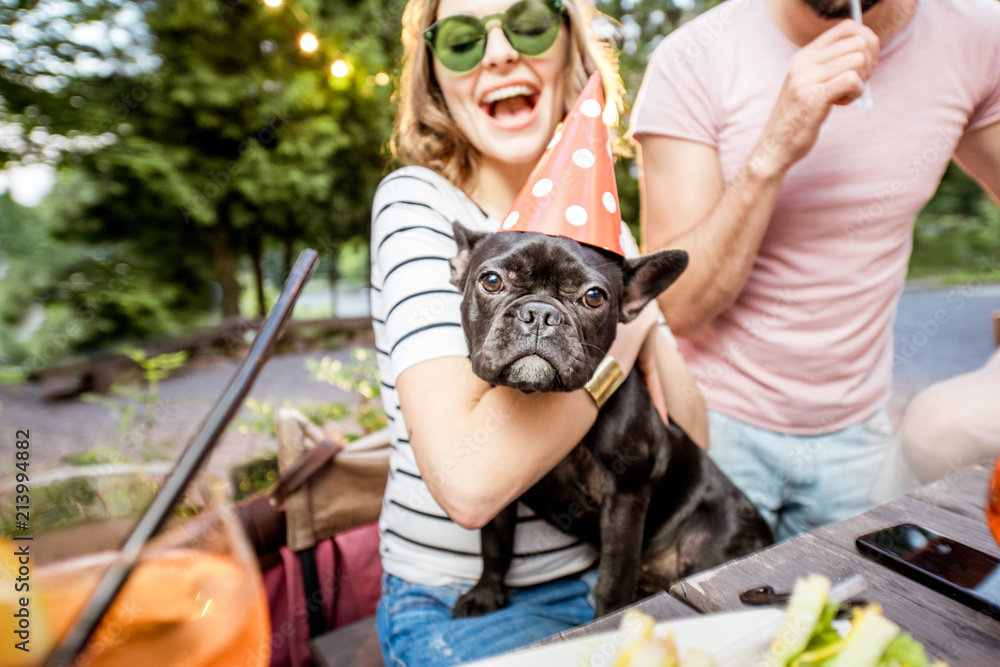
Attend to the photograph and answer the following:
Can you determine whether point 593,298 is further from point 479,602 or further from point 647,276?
point 479,602

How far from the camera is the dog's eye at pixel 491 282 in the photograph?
1192 millimetres

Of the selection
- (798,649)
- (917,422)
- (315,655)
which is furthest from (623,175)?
(798,649)

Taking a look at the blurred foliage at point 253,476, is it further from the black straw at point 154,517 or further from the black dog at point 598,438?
the black straw at point 154,517

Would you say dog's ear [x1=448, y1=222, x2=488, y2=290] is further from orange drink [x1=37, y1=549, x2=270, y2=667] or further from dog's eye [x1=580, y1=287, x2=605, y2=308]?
orange drink [x1=37, y1=549, x2=270, y2=667]

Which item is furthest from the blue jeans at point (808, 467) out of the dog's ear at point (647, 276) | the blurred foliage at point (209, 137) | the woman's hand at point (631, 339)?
the blurred foliage at point (209, 137)

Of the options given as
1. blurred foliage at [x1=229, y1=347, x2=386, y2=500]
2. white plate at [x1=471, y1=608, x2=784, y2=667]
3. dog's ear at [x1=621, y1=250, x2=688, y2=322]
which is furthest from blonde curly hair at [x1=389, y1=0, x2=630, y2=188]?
blurred foliage at [x1=229, y1=347, x2=386, y2=500]

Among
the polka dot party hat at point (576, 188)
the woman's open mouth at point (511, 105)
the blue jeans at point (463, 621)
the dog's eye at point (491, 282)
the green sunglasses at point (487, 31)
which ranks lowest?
the blue jeans at point (463, 621)

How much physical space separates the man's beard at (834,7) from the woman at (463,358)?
61 cm

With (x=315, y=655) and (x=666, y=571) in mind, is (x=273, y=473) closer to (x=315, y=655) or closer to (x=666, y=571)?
→ (x=315, y=655)

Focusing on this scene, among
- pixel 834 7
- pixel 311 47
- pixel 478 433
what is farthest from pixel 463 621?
pixel 311 47

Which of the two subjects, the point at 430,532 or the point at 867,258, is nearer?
the point at 430,532

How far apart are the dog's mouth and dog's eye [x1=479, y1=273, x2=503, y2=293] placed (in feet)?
0.67

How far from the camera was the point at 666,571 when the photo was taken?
158cm

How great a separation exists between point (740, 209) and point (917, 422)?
28.8 inches
